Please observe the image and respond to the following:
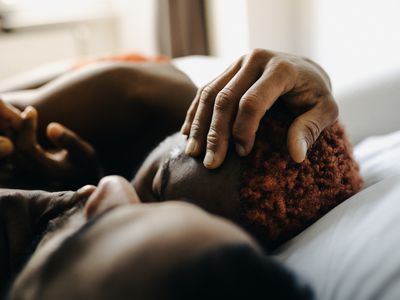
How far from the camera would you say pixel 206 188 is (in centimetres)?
62

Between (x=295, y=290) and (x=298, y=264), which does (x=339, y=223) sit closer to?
(x=298, y=264)

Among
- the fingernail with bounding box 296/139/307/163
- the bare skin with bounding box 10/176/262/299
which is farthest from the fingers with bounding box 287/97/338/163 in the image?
the bare skin with bounding box 10/176/262/299

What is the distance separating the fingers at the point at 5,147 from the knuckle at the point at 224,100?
565 millimetres

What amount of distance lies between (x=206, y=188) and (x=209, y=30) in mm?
1716

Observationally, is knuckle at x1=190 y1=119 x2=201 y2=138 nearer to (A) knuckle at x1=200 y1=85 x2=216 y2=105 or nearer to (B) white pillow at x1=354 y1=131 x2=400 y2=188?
(A) knuckle at x1=200 y1=85 x2=216 y2=105

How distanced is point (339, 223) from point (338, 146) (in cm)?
14

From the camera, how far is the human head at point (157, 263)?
0.35 m

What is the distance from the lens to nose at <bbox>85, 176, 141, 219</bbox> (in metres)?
0.48

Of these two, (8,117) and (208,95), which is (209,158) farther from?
(8,117)

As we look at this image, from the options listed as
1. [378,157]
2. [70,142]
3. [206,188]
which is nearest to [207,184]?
[206,188]

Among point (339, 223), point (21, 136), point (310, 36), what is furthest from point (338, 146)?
point (310, 36)

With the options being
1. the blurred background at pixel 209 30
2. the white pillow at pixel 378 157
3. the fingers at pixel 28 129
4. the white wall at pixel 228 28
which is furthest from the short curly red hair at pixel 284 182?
the white wall at pixel 228 28

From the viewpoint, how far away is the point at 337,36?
1.58 meters

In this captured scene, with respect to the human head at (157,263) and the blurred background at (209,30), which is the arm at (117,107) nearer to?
the blurred background at (209,30)
